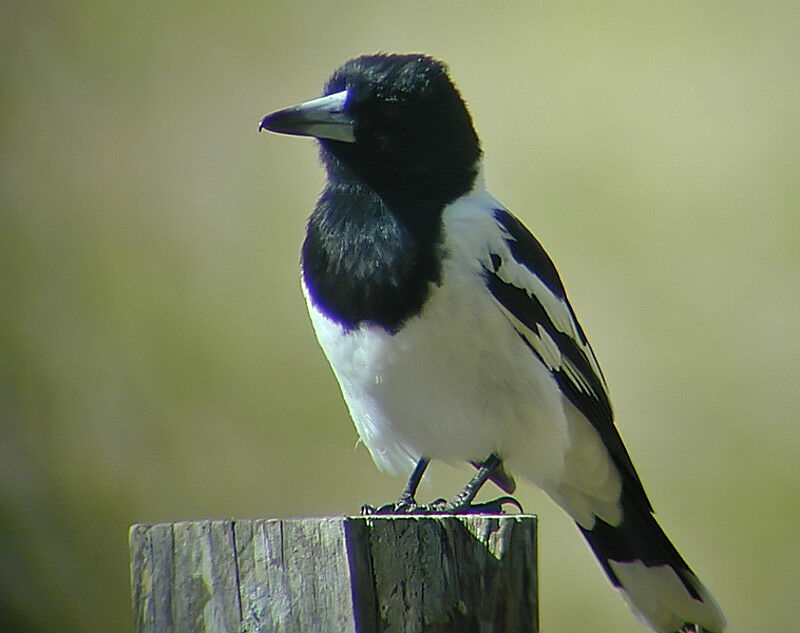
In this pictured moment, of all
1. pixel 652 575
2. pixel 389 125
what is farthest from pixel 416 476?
pixel 389 125

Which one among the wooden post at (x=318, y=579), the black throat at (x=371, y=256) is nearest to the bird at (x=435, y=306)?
the black throat at (x=371, y=256)

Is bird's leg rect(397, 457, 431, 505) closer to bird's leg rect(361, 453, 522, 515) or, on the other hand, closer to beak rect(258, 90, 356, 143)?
bird's leg rect(361, 453, 522, 515)

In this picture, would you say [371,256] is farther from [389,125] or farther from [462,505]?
[462,505]

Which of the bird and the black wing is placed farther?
the black wing

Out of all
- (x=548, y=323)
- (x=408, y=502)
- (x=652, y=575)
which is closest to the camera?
(x=408, y=502)

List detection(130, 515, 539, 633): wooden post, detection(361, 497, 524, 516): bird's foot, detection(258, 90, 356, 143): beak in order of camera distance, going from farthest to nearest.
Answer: detection(258, 90, 356, 143): beak → detection(361, 497, 524, 516): bird's foot → detection(130, 515, 539, 633): wooden post

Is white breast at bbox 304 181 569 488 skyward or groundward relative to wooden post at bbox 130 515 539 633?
skyward

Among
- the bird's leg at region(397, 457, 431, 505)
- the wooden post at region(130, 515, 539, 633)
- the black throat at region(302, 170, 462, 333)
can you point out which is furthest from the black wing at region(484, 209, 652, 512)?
the wooden post at region(130, 515, 539, 633)

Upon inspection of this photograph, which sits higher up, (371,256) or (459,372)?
(371,256)
